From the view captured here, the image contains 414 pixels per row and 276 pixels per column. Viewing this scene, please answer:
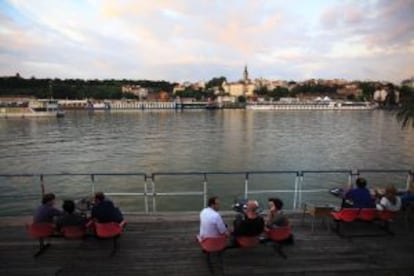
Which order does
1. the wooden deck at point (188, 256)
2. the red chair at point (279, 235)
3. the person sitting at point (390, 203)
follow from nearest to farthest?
Answer: 1. the wooden deck at point (188, 256)
2. the red chair at point (279, 235)
3. the person sitting at point (390, 203)

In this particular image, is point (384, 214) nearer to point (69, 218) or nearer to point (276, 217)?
point (276, 217)

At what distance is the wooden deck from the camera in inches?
280

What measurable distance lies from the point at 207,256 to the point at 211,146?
44584 mm

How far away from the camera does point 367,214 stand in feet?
28.6

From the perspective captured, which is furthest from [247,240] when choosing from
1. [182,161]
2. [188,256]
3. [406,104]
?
[182,161]

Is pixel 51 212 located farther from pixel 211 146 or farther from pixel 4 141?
pixel 4 141

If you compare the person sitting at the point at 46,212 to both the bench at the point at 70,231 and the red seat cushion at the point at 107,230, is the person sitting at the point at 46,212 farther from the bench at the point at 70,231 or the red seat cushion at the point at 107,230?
the red seat cushion at the point at 107,230

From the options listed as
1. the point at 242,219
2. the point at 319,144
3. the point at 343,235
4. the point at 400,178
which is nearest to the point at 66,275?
the point at 242,219

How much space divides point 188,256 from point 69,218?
258cm

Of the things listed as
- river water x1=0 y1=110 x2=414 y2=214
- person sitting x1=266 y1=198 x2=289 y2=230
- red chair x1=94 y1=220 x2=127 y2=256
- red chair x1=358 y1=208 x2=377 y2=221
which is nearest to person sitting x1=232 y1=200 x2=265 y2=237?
person sitting x1=266 y1=198 x2=289 y2=230

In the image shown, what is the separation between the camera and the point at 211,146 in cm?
5200

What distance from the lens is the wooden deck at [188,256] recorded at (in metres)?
7.12

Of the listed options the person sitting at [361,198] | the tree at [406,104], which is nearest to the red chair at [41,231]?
the person sitting at [361,198]

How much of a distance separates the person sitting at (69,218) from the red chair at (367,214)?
5953 mm
